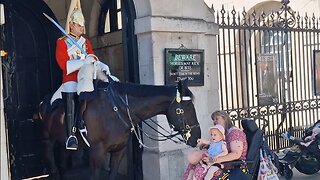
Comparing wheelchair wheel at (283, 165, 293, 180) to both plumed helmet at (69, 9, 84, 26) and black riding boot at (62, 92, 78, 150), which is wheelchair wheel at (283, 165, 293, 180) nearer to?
black riding boot at (62, 92, 78, 150)

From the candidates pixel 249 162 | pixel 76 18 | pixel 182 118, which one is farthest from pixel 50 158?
pixel 249 162

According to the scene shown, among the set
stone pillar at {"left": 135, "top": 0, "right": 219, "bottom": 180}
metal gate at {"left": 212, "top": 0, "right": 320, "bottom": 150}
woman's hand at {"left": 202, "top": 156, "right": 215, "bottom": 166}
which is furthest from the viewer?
metal gate at {"left": 212, "top": 0, "right": 320, "bottom": 150}

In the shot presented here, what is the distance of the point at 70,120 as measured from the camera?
565cm

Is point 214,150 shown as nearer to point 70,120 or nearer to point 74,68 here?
point 70,120

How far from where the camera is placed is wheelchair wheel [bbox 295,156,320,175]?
7.78 meters

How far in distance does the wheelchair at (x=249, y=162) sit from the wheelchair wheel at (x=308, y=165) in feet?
6.77

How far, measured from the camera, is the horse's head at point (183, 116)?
223 inches

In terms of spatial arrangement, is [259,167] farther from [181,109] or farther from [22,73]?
[22,73]

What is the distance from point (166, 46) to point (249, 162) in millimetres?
2336

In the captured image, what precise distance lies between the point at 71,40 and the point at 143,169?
2377 millimetres

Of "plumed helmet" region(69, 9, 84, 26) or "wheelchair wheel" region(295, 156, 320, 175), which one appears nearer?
"plumed helmet" region(69, 9, 84, 26)

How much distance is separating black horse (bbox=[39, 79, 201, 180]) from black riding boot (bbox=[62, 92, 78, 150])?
0.14 metres

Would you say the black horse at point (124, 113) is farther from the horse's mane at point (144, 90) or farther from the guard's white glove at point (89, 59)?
the guard's white glove at point (89, 59)

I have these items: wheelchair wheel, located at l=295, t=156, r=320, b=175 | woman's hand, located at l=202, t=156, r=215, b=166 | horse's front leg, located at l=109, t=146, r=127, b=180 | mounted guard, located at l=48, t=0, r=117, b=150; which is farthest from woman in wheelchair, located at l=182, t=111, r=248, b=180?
wheelchair wheel, located at l=295, t=156, r=320, b=175
